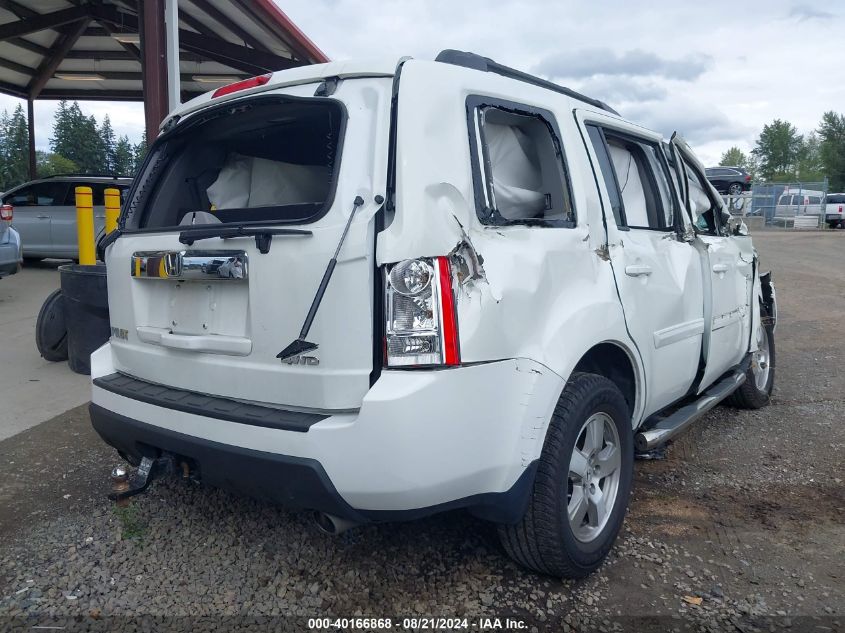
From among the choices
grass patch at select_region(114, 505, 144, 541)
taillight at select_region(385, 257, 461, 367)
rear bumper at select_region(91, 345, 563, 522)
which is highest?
taillight at select_region(385, 257, 461, 367)

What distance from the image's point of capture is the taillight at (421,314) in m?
2.13

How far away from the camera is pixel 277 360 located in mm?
2336

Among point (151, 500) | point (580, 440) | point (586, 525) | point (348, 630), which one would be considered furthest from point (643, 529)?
point (151, 500)

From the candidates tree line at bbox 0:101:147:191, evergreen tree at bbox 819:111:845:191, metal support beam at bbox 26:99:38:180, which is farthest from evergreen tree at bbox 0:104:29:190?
evergreen tree at bbox 819:111:845:191

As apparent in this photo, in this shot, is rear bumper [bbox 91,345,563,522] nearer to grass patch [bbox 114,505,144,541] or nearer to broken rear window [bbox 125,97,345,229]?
grass patch [bbox 114,505,144,541]

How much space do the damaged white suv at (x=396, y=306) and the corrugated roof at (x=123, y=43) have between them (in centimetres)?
873

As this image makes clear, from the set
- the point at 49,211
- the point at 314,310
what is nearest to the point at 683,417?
the point at 314,310

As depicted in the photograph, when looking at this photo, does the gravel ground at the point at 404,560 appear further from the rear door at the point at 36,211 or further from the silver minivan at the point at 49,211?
A: the rear door at the point at 36,211

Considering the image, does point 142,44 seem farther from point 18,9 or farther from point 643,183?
point 643,183

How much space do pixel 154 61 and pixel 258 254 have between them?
7030 millimetres

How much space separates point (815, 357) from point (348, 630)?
6246 mm

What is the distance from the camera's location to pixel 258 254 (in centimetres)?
233

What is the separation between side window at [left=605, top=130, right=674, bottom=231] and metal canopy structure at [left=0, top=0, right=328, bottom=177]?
617 centimetres

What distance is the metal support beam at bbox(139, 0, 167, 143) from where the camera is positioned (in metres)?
8.07
